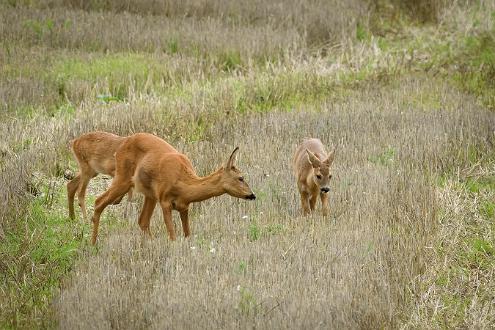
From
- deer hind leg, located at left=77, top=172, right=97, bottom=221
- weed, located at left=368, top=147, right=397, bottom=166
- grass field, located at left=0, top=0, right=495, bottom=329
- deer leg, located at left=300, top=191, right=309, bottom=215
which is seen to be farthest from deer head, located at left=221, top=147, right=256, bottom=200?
weed, located at left=368, top=147, right=397, bottom=166

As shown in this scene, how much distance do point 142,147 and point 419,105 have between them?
6587 millimetres

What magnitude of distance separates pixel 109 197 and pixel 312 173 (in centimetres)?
212

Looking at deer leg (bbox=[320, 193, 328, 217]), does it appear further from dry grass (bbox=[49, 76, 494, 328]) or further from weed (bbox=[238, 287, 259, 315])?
weed (bbox=[238, 287, 259, 315])

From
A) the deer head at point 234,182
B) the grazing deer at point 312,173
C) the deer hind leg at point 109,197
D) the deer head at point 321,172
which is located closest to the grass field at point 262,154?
the deer hind leg at point 109,197

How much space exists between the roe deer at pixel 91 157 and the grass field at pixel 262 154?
34 centimetres

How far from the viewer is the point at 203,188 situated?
8891 mm

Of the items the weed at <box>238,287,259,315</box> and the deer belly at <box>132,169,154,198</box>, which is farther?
the deer belly at <box>132,169,154,198</box>

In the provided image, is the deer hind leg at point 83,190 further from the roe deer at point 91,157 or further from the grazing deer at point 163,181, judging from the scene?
the grazing deer at point 163,181

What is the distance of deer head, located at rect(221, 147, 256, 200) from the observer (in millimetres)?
8695

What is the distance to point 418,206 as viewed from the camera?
9961 mm

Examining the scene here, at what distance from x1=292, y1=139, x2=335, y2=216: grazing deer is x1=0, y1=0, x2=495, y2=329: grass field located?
26cm

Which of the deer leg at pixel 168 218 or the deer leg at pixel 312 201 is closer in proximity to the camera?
the deer leg at pixel 168 218

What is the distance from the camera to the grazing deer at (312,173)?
32.6ft

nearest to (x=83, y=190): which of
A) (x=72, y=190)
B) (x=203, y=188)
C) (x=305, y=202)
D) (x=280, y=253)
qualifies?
(x=72, y=190)
